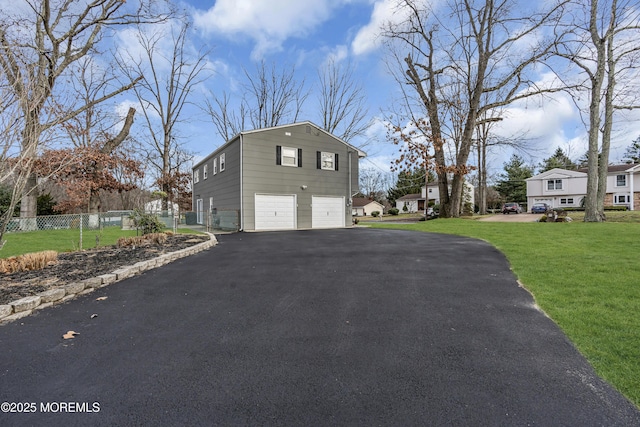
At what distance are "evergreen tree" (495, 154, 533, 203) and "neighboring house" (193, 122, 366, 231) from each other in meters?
39.3

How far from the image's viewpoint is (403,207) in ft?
175

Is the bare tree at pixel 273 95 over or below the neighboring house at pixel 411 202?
over

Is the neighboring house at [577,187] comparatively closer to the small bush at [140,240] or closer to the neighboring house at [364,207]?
the neighboring house at [364,207]

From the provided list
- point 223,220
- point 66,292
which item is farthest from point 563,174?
point 66,292

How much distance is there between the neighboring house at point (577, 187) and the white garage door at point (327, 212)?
33.4 meters

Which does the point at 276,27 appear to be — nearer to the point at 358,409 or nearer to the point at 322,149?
the point at 322,149

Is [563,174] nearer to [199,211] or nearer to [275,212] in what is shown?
[275,212]

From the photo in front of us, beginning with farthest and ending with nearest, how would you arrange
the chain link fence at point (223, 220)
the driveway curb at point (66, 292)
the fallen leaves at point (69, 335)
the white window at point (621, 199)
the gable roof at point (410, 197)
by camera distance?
the gable roof at point (410, 197)
the white window at point (621, 199)
the chain link fence at point (223, 220)
the driveway curb at point (66, 292)
the fallen leaves at point (69, 335)

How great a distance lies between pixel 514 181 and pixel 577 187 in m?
10.5

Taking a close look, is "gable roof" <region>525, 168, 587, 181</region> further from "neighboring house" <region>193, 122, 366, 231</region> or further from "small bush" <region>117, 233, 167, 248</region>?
"small bush" <region>117, 233, 167, 248</region>

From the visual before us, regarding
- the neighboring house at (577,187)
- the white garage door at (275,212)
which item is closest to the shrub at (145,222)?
the white garage door at (275,212)

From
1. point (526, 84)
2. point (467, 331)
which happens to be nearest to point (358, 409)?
point (467, 331)

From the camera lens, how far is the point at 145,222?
10.1 m

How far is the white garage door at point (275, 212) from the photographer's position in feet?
52.0
